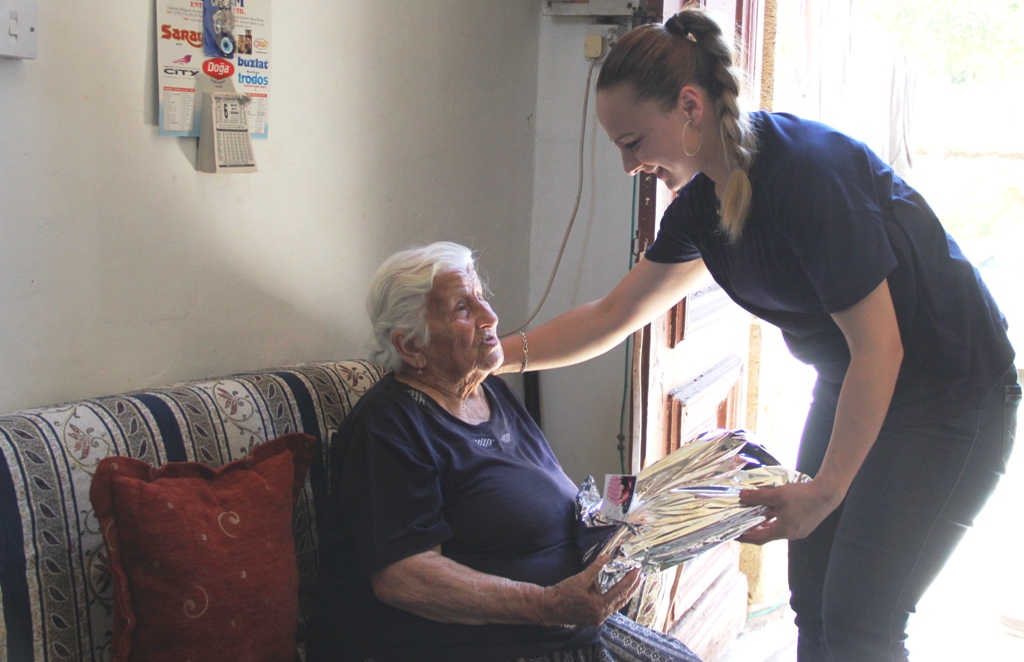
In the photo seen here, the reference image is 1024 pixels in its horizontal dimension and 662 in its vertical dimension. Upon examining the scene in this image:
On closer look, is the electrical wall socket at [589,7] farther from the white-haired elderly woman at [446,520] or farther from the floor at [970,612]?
the floor at [970,612]

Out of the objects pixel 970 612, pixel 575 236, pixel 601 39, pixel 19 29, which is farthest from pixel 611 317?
pixel 970 612

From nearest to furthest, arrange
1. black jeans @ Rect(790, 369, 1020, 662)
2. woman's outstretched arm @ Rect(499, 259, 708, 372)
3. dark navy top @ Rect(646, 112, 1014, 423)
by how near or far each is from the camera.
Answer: dark navy top @ Rect(646, 112, 1014, 423) < black jeans @ Rect(790, 369, 1020, 662) < woman's outstretched arm @ Rect(499, 259, 708, 372)

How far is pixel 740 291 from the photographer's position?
1.56 meters

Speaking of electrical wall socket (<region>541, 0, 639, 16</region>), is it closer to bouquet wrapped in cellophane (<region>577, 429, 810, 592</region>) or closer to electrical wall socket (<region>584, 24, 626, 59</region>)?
electrical wall socket (<region>584, 24, 626, 59</region>)

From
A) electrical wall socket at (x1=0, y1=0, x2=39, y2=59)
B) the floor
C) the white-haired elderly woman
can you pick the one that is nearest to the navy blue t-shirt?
the white-haired elderly woman

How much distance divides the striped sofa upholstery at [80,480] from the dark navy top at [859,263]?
880 millimetres

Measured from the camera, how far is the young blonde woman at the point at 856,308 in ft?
4.20

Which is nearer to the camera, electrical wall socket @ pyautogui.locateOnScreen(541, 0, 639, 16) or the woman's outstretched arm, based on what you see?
the woman's outstretched arm

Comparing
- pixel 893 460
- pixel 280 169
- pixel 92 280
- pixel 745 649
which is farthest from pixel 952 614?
pixel 92 280

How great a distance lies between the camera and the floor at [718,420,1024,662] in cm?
265

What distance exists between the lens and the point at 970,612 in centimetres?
293

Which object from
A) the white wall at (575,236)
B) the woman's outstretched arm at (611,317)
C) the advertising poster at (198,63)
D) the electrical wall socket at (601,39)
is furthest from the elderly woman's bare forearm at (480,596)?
the electrical wall socket at (601,39)

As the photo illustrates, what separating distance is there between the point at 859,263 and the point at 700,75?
389 mm

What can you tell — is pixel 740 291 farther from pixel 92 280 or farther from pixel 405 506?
pixel 92 280
